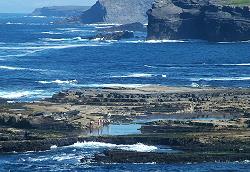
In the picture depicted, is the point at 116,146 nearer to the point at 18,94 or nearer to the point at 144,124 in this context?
the point at 144,124

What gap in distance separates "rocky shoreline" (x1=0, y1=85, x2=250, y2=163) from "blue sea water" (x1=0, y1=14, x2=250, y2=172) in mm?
1785

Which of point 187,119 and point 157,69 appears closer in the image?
point 187,119

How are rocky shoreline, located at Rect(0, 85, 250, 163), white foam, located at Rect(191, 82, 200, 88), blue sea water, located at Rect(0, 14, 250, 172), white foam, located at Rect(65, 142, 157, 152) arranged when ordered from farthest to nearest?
white foam, located at Rect(191, 82, 200, 88) < white foam, located at Rect(65, 142, 157, 152) < rocky shoreline, located at Rect(0, 85, 250, 163) < blue sea water, located at Rect(0, 14, 250, 172)

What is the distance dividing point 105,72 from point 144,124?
55.8m

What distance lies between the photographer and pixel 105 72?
138 meters

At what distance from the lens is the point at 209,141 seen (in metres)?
72.7

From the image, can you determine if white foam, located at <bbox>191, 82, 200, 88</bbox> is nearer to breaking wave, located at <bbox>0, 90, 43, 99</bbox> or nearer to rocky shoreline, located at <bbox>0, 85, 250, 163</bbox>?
rocky shoreline, located at <bbox>0, 85, 250, 163</bbox>

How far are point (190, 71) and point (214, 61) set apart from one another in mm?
18462

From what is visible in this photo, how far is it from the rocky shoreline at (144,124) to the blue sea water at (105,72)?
70.3 inches

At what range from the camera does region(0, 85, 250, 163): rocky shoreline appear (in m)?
70.4

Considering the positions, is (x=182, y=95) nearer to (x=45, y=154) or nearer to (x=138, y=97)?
(x=138, y=97)

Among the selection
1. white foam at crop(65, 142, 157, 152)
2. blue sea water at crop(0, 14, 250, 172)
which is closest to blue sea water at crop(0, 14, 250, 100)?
blue sea water at crop(0, 14, 250, 172)

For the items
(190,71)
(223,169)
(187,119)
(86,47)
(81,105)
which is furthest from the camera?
(86,47)

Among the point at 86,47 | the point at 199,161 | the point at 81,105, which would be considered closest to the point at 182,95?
the point at 81,105
